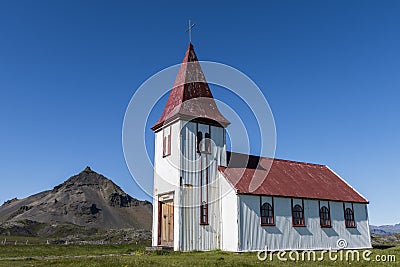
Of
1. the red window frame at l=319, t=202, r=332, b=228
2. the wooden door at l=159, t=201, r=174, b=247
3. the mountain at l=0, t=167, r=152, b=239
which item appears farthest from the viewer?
the mountain at l=0, t=167, r=152, b=239

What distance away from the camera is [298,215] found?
104 ft

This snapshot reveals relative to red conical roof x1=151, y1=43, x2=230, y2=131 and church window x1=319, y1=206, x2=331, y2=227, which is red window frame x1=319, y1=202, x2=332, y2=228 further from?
red conical roof x1=151, y1=43, x2=230, y2=131

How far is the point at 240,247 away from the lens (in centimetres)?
2773

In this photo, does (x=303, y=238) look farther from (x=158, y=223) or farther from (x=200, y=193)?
(x=158, y=223)

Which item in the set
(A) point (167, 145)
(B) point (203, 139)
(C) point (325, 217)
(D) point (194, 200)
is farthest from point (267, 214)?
(A) point (167, 145)

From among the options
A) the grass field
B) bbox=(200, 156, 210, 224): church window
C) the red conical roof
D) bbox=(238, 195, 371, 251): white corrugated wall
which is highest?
the red conical roof

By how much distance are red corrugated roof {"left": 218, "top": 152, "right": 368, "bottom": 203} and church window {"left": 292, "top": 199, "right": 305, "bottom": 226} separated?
91 cm

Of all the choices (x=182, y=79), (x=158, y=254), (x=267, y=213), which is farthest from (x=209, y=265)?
(x=182, y=79)

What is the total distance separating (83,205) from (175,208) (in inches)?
5985

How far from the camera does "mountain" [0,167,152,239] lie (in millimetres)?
160125

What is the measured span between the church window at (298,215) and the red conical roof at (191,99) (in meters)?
8.78

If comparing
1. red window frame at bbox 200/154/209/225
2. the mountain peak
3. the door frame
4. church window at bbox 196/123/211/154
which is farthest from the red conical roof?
the mountain peak

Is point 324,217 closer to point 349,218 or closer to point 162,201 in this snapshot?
point 349,218

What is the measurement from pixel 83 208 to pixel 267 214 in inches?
5968
